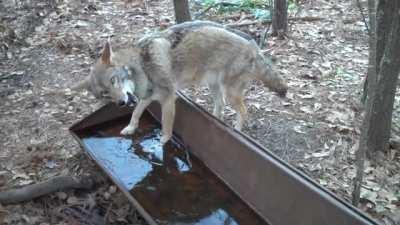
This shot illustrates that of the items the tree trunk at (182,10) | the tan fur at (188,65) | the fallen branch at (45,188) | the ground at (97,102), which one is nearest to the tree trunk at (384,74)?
the ground at (97,102)

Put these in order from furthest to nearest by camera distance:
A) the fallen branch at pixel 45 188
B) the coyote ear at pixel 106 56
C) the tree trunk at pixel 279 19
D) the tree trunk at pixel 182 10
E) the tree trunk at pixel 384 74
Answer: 1. the tree trunk at pixel 279 19
2. the tree trunk at pixel 182 10
3. the coyote ear at pixel 106 56
4. the tree trunk at pixel 384 74
5. the fallen branch at pixel 45 188

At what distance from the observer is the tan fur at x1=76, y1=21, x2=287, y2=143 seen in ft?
16.6

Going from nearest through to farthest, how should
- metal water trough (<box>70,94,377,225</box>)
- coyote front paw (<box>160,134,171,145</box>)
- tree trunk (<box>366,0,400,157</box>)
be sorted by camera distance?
1. metal water trough (<box>70,94,377,225</box>)
2. tree trunk (<box>366,0,400,157</box>)
3. coyote front paw (<box>160,134,171,145</box>)

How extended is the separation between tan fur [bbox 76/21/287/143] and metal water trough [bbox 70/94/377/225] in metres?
0.26

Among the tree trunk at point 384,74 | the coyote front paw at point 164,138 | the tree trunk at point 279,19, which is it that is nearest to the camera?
the tree trunk at point 384,74

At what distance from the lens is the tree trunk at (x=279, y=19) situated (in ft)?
25.9

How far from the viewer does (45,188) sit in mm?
4406

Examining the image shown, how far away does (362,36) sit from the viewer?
812cm

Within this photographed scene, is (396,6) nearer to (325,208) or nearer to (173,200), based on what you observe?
(325,208)

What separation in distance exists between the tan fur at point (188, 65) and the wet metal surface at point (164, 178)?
0.76 ft

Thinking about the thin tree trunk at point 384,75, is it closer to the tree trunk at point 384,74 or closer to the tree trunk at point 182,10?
the tree trunk at point 384,74

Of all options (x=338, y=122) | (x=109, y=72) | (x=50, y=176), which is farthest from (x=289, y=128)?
(x=50, y=176)

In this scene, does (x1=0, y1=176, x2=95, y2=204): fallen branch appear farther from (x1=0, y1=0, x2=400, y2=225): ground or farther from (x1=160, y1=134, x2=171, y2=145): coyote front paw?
(x1=160, y1=134, x2=171, y2=145): coyote front paw

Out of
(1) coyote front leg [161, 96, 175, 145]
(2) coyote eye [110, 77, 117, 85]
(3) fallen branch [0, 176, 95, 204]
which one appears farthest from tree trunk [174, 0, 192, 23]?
(3) fallen branch [0, 176, 95, 204]
